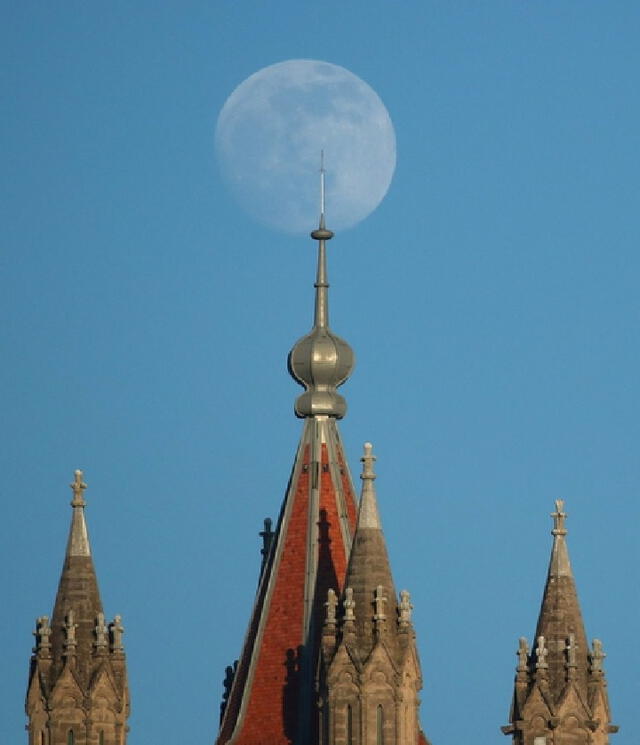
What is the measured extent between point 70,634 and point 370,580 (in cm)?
749

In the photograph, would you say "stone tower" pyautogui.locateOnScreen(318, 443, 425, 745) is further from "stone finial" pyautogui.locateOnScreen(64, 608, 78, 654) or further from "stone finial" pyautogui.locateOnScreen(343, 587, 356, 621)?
"stone finial" pyautogui.locateOnScreen(64, 608, 78, 654)

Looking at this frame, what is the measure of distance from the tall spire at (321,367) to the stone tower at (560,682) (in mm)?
7440

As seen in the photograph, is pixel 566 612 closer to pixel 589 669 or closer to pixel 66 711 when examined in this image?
pixel 589 669

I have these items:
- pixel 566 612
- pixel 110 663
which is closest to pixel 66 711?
pixel 110 663

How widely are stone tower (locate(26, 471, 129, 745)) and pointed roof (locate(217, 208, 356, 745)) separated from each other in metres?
3.28

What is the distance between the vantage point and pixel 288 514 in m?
185

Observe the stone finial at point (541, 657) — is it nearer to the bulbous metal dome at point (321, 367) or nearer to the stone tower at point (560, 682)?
the stone tower at point (560, 682)

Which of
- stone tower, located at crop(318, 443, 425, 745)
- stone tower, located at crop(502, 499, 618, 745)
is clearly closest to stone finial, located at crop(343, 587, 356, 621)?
stone tower, located at crop(318, 443, 425, 745)

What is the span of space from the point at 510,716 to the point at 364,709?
4.72 metres

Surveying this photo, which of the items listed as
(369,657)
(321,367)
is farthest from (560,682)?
(321,367)

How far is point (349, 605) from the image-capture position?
181125 millimetres

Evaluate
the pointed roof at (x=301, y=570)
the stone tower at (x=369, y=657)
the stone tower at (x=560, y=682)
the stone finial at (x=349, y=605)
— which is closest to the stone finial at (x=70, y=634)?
the pointed roof at (x=301, y=570)

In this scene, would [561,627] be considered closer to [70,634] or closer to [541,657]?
[541,657]

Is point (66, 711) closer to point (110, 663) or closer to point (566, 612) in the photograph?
point (110, 663)
